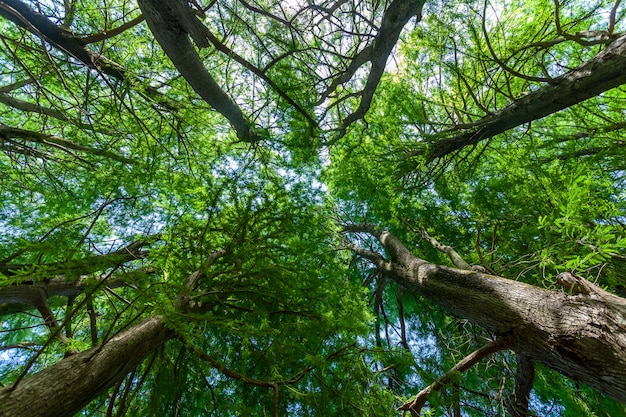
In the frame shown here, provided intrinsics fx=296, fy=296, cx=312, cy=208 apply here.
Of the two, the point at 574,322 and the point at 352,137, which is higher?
the point at 352,137

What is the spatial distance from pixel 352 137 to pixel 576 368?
179 inches

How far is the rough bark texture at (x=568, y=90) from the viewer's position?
246 cm

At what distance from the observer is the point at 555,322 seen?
1.74 meters

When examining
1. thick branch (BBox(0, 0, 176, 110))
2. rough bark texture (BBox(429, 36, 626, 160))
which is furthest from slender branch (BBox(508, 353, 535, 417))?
thick branch (BBox(0, 0, 176, 110))

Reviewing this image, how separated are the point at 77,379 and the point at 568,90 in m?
4.29

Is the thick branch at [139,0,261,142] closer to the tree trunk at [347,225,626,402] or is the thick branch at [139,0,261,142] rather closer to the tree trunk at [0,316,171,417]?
the tree trunk at [0,316,171,417]

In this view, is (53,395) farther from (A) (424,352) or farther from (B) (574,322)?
(A) (424,352)

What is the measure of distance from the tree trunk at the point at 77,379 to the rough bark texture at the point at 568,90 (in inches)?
151

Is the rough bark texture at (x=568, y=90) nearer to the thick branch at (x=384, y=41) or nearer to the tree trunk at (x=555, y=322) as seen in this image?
the thick branch at (x=384, y=41)

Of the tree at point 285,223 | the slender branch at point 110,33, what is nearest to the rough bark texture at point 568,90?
the tree at point 285,223

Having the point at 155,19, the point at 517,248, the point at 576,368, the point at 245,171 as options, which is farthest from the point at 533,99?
the point at 155,19

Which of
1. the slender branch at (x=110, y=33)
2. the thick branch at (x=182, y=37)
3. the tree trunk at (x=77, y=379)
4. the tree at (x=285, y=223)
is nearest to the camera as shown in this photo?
the tree trunk at (x=77, y=379)

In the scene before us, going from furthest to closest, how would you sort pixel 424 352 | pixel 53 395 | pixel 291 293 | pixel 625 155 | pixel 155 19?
pixel 424 352 → pixel 625 155 → pixel 291 293 → pixel 155 19 → pixel 53 395

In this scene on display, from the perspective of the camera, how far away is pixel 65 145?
3.49 metres
